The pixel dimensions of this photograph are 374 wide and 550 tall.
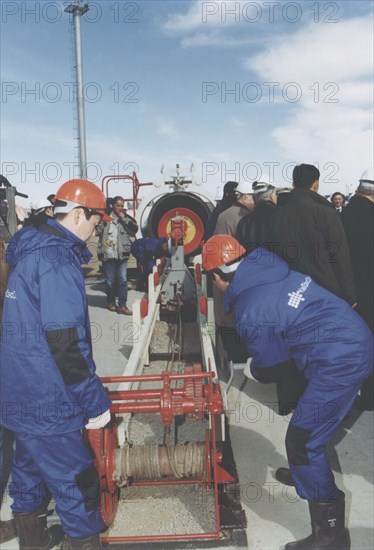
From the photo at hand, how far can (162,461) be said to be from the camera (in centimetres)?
275

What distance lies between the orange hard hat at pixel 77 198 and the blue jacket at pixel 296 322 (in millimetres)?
799

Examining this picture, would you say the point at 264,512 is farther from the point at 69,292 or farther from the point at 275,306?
the point at 69,292

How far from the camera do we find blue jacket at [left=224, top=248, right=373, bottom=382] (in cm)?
225

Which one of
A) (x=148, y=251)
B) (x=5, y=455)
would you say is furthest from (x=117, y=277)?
(x=5, y=455)

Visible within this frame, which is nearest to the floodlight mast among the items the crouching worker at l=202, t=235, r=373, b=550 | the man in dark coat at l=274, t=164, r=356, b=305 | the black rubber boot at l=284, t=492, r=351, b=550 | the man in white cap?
the man in white cap

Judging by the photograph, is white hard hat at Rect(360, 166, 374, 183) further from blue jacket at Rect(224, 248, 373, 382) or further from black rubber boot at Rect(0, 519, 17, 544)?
black rubber boot at Rect(0, 519, 17, 544)

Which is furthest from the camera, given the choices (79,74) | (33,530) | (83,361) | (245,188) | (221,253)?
(79,74)

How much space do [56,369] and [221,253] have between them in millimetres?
1030

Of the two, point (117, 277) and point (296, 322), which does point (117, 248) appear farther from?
point (296, 322)

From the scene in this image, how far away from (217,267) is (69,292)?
0.85 metres

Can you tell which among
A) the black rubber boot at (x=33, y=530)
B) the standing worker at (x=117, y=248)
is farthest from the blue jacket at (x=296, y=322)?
the standing worker at (x=117, y=248)

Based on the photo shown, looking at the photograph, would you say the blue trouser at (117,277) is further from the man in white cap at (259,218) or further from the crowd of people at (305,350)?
the crowd of people at (305,350)

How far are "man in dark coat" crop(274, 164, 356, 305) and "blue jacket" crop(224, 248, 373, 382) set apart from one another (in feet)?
3.36

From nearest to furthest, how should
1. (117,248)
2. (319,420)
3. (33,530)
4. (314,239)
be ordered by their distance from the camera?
1. (319,420)
2. (33,530)
3. (314,239)
4. (117,248)
